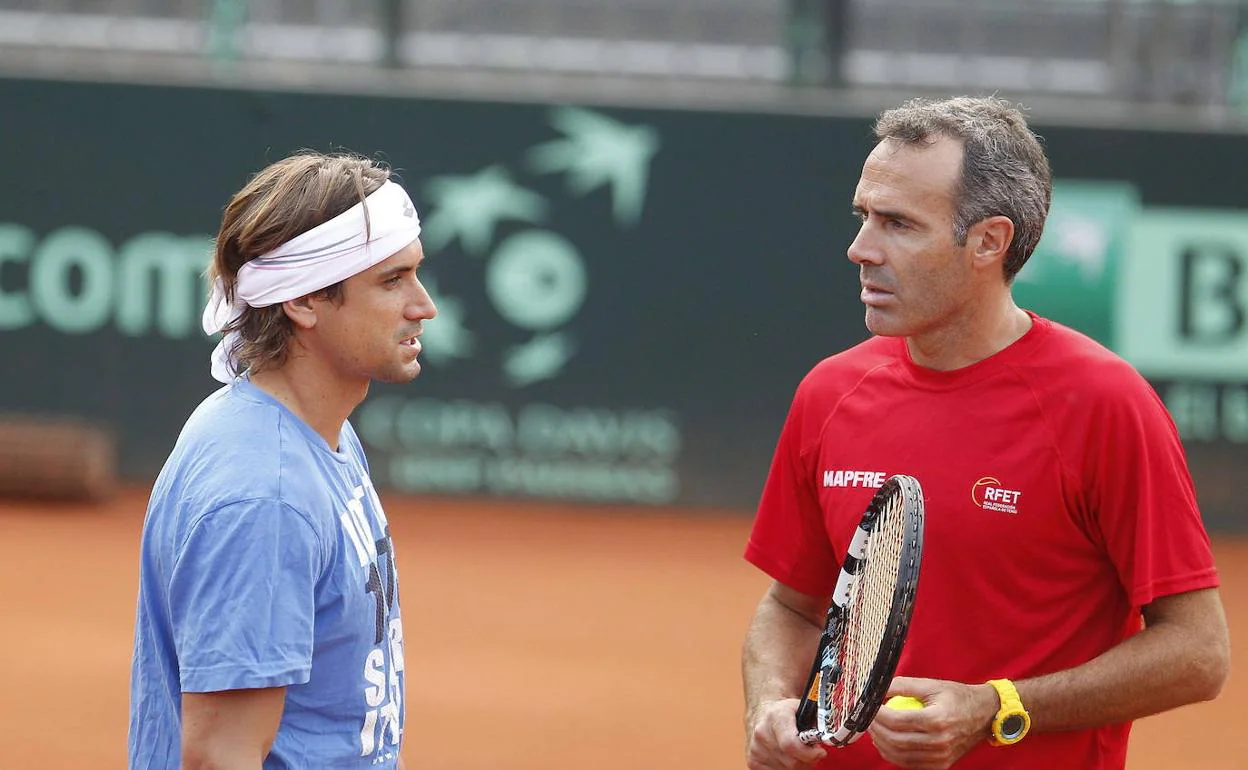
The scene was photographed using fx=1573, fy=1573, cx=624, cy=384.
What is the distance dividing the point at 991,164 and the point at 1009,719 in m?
1.05

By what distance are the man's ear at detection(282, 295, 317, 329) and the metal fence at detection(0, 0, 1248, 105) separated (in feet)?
32.0

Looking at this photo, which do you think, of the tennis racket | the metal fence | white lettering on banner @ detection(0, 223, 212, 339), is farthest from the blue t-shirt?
the metal fence

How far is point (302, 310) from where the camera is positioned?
278 cm

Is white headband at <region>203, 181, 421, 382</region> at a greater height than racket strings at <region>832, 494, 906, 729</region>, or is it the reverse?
white headband at <region>203, 181, 421, 382</region>

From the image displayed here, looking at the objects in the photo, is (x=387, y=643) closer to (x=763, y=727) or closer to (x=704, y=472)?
(x=763, y=727)

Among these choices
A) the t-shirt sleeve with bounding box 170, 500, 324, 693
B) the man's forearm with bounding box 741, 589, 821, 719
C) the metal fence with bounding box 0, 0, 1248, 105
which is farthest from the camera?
the metal fence with bounding box 0, 0, 1248, 105

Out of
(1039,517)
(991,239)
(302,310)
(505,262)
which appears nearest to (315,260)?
(302,310)

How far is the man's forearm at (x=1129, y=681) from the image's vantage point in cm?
282

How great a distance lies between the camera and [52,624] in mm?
8320

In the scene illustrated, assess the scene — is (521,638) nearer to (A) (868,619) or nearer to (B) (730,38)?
(A) (868,619)

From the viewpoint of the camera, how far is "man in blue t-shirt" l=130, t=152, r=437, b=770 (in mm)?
2471

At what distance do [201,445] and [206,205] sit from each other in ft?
30.4

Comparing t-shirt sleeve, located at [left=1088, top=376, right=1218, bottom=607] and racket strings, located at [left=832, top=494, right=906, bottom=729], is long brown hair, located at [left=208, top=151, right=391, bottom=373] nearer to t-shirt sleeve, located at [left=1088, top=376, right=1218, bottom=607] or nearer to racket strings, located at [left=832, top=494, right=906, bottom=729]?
racket strings, located at [left=832, top=494, right=906, bottom=729]

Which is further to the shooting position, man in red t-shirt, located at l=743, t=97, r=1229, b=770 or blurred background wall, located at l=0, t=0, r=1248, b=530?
blurred background wall, located at l=0, t=0, r=1248, b=530
